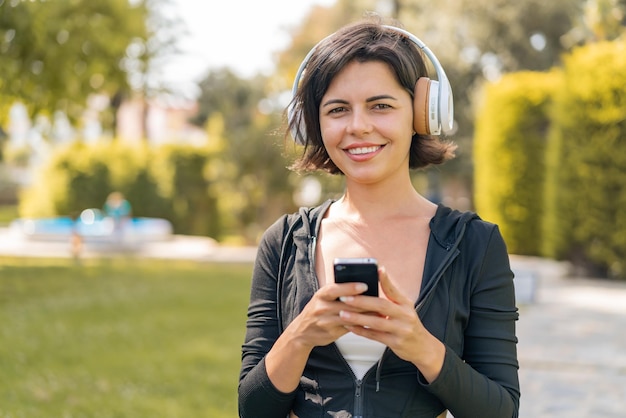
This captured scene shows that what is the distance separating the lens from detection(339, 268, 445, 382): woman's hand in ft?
5.73

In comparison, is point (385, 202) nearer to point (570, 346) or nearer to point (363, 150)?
point (363, 150)

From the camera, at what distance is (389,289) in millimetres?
1754

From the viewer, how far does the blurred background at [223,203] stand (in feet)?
25.9

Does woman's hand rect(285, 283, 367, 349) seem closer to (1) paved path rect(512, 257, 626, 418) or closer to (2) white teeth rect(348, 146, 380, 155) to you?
(2) white teeth rect(348, 146, 380, 155)

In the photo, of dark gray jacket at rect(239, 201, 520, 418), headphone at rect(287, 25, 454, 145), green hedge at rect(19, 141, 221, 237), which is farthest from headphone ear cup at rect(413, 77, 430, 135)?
green hedge at rect(19, 141, 221, 237)

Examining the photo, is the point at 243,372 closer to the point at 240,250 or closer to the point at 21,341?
the point at 21,341

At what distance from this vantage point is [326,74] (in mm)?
2066

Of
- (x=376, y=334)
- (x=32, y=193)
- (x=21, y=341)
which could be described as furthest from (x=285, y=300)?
(x=32, y=193)

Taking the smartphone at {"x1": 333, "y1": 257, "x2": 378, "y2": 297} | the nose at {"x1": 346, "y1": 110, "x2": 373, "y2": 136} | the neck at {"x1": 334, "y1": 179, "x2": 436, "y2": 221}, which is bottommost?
the smartphone at {"x1": 333, "y1": 257, "x2": 378, "y2": 297}

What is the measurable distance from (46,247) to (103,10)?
10216 millimetres

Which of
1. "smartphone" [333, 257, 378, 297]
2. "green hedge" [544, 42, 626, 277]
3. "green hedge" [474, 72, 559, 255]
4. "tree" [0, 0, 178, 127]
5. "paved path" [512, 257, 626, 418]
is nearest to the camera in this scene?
"smartphone" [333, 257, 378, 297]

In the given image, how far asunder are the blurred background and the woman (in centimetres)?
49

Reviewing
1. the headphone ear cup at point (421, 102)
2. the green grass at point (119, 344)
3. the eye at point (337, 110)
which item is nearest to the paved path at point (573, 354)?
the green grass at point (119, 344)

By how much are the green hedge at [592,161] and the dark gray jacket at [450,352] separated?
14223 millimetres
